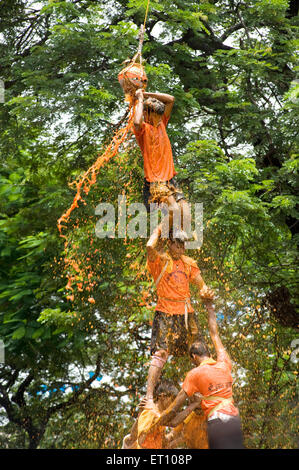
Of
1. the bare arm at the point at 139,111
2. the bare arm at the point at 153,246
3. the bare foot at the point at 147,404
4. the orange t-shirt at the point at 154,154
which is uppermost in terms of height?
the bare arm at the point at 139,111

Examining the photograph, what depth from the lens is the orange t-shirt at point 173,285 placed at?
6.05 m

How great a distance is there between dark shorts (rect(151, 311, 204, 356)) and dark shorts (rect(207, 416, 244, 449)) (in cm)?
95

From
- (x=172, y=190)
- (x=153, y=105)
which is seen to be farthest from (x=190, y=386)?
(x=153, y=105)

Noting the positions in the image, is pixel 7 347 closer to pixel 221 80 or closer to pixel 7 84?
pixel 7 84

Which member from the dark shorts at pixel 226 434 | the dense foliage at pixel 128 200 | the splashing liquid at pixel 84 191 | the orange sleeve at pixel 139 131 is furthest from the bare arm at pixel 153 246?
the dense foliage at pixel 128 200

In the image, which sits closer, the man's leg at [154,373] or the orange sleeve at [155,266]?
the man's leg at [154,373]

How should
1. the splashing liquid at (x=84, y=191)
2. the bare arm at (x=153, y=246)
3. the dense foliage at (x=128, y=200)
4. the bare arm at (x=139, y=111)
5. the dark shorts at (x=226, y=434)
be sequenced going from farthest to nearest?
the dense foliage at (x=128, y=200) < the splashing liquid at (x=84, y=191) < the bare arm at (x=139, y=111) < the bare arm at (x=153, y=246) < the dark shorts at (x=226, y=434)

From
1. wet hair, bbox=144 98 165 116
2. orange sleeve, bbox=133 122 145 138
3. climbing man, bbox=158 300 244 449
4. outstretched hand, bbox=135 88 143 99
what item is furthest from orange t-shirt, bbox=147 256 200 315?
outstretched hand, bbox=135 88 143 99

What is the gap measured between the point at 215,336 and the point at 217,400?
0.64 m

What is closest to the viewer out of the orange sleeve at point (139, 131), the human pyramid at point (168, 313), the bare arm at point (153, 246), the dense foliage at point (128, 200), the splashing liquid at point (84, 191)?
the human pyramid at point (168, 313)

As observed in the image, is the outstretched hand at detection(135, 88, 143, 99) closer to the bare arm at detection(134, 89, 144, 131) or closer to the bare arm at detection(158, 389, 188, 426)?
the bare arm at detection(134, 89, 144, 131)

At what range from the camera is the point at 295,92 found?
26.8 feet

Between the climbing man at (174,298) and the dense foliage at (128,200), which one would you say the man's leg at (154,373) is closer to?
the climbing man at (174,298)
